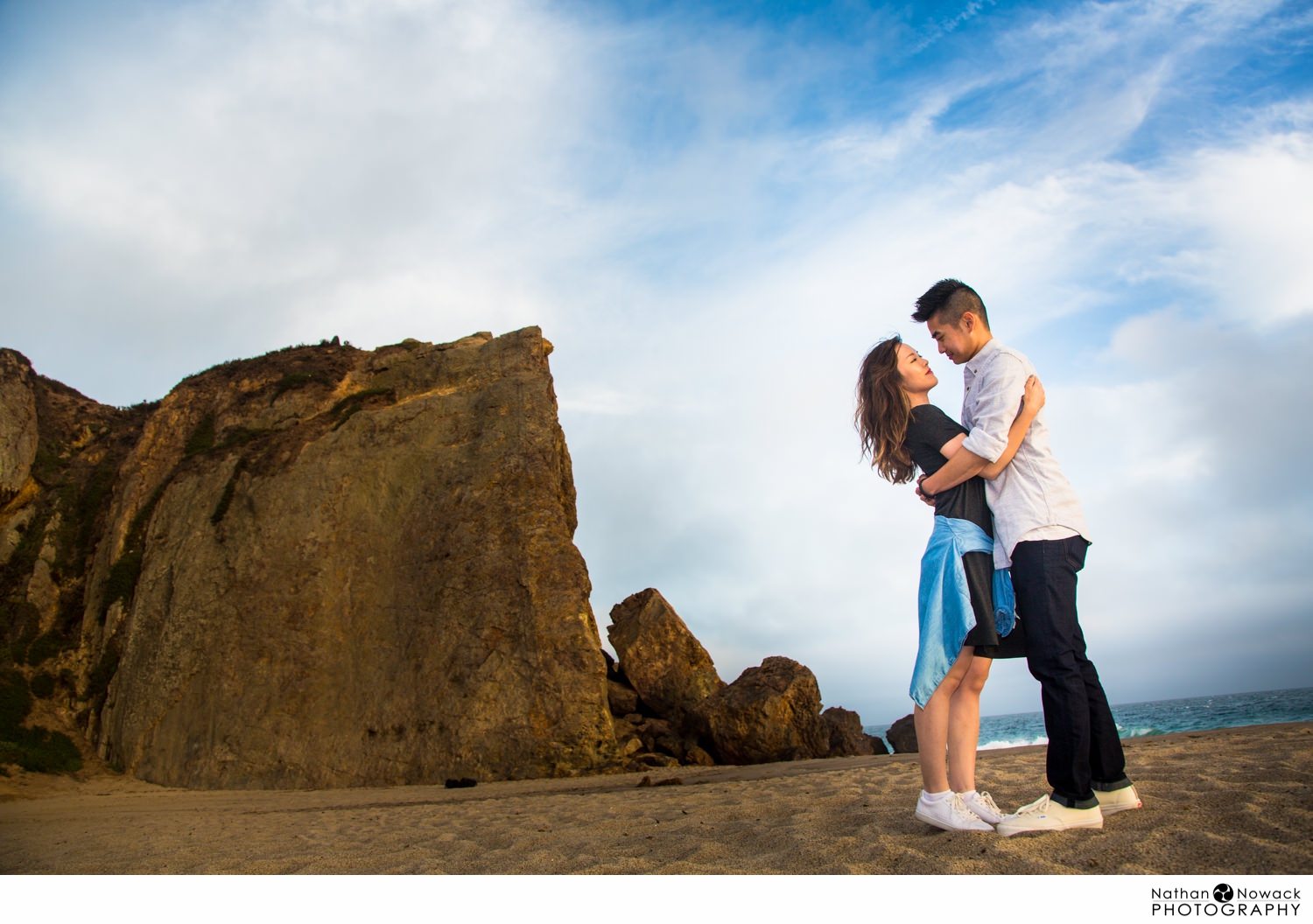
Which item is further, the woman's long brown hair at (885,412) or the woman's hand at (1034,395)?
the woman's long brown hair at (885,412)

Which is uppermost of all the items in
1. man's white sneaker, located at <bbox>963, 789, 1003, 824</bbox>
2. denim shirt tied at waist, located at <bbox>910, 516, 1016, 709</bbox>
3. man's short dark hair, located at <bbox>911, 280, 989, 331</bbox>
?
man's short dark hair, located at <bbox>911, 280, 989, 331</bbox>

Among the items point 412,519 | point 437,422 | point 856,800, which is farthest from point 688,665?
point 856,800

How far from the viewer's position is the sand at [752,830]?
2.61 m

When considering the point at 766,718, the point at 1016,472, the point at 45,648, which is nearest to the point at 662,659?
the point at 766,718

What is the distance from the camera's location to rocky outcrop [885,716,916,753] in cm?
1179

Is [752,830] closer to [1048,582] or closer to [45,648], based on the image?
[1048,582]

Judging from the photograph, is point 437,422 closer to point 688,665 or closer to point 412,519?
point 412,519

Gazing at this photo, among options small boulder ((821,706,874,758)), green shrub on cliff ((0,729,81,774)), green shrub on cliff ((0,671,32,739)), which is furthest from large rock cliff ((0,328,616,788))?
small boulder ((821,706,874,758))

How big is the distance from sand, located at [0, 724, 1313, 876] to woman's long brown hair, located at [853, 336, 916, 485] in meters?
1.64

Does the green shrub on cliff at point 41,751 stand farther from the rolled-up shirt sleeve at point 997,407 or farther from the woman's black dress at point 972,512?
the rolled-up shirt sleeve at point 997,407

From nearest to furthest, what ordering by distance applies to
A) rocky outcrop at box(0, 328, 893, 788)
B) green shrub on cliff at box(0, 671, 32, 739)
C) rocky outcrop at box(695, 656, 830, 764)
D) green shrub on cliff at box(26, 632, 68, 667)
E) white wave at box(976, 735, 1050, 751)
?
1. white wave at box(976, 735, 1050, 751)
2. rocky outcrop at box(695, 656, 830, 764)
3. rocky outcrop at box(0, 328, 893, 788)
4. green shrub on cliff at box(0, 671, 32, 739)
5. green shrub on cliff at box(26, 632, 68, 667)

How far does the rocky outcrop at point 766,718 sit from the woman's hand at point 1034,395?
7.88 meters
